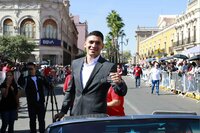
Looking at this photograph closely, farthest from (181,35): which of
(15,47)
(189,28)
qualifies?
(15,47)

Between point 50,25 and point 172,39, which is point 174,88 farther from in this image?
point 172,39

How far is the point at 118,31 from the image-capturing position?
80.9m

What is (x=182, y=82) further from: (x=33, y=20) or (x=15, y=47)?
(x=33, y=20)

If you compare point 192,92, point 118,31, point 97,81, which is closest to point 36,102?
point 97,81

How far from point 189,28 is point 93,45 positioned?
2170 inches

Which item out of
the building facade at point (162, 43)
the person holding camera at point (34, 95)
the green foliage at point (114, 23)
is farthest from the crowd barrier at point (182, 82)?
the green foliage at point (114, 23)

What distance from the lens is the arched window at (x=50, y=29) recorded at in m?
64.5

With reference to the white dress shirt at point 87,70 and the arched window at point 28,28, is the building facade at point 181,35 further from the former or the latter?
the white dress shirt at point 87,70

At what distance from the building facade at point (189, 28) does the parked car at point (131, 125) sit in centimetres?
5153

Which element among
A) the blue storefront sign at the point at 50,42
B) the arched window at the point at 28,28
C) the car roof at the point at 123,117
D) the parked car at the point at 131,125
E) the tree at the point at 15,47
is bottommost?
the parked car at the point at 131,125

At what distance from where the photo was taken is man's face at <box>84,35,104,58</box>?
5211 millimetres

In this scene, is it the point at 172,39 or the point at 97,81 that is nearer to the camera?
the point at 97,81

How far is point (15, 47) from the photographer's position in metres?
56.4

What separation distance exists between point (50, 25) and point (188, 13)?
1947cm
